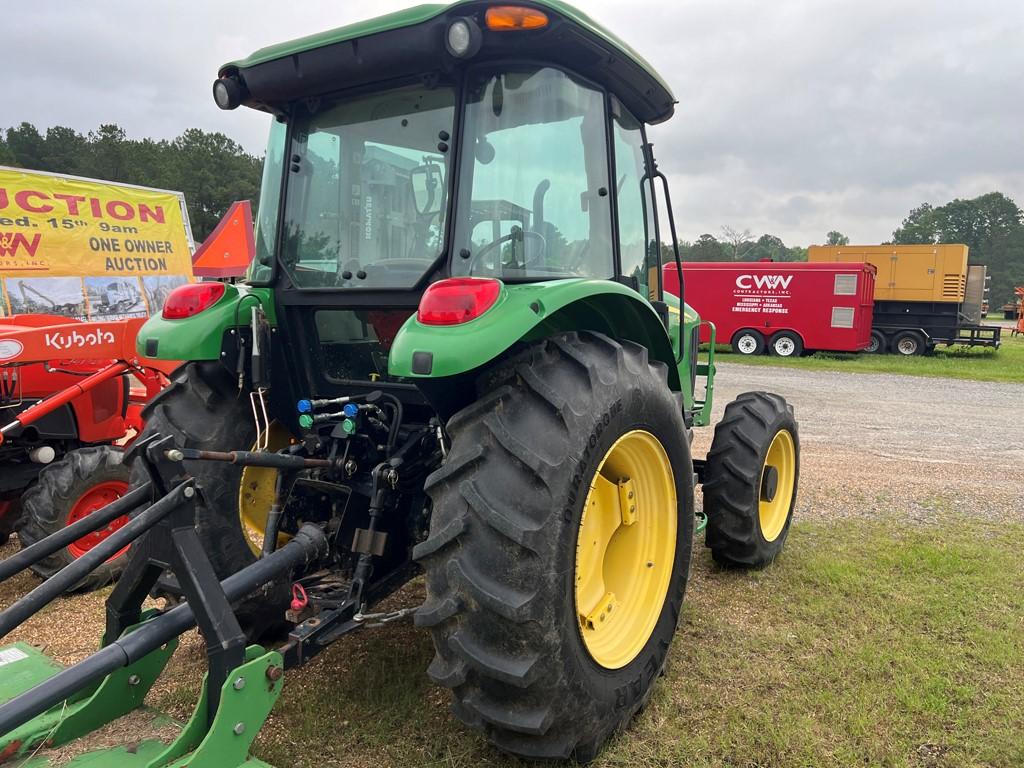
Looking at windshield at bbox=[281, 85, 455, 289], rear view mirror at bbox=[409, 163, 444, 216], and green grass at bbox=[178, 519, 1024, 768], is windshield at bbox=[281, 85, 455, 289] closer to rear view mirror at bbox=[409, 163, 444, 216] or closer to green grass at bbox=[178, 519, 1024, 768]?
rear view mirror at bbox=[409, 163, 444, 216]

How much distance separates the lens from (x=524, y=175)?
263cm

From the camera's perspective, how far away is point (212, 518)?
9.14 feet

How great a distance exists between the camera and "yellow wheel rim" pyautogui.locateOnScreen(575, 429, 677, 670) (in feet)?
8.34

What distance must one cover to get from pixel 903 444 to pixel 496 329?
308 inches

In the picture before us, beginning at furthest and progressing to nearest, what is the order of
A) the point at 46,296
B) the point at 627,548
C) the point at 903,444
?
Result: the point at 46,296 < the point at 903,444 < the point at 627,548

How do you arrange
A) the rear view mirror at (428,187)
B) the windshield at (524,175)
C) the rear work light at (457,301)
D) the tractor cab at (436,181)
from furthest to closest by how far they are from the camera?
the rear view mirror at (428,187) → the windshield at (524,175) → the tractor cab at (436,181) → the rear work light at (457,301)

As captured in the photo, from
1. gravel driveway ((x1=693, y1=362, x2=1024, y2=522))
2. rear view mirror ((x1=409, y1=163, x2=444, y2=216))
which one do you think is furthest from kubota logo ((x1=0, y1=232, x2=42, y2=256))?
gravel driveway ((x1=693, y1=362, x2=1024, y2=522))

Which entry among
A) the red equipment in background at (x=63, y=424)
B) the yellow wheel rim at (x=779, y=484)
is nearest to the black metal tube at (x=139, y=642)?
the red equipment in background at (x=63, y=424)

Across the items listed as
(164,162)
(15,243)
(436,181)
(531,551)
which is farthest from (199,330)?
(164,162)

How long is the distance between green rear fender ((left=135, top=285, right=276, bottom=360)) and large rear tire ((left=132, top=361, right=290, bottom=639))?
5.2 inches

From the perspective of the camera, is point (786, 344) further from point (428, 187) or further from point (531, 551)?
point (531, 551)

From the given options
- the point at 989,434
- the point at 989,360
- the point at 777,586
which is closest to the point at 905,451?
the point at 989,434

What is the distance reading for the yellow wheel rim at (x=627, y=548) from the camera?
8.34ft

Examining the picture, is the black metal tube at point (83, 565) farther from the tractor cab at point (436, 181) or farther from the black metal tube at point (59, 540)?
the tractor cab at point (436, 181)
